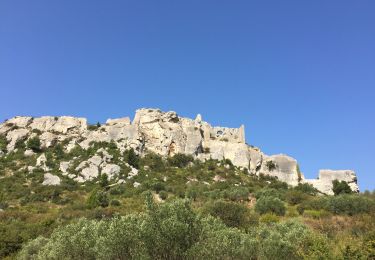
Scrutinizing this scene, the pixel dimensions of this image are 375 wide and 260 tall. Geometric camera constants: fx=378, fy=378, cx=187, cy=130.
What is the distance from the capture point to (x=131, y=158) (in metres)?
65.3

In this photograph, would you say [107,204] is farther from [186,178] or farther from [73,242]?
[73,242]

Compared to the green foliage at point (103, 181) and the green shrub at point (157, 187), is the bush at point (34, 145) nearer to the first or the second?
the green foliage at point (103, 181)

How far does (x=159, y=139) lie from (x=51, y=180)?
75.0 feet

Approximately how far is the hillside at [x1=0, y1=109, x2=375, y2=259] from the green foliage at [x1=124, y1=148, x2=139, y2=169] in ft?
0.67

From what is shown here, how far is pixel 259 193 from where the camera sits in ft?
173

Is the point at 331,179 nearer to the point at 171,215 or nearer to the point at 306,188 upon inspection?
the point at 306,188

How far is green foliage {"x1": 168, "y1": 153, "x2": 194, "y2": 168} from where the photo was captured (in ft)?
228

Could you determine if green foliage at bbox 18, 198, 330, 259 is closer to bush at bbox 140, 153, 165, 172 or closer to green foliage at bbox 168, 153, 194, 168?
bush at bbox 140, 153, 165, 172

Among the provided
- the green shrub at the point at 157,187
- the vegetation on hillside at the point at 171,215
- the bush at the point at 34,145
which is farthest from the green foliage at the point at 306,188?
the bush at the point at 34,145

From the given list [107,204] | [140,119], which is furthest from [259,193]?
[140,119]

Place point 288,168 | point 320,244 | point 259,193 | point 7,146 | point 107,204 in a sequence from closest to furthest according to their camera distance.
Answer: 1. point 320,244
2. point 107,204
3. point 259,193
4. point 7,146
5. point 288,168

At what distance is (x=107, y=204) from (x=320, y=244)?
35.9 metres

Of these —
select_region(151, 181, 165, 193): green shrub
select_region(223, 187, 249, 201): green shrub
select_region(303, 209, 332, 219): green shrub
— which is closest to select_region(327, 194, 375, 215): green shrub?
select_region(303, 209, 332, 219): green shrub

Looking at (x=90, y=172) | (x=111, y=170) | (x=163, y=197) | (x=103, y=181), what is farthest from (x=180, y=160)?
(x=163, y=197)
